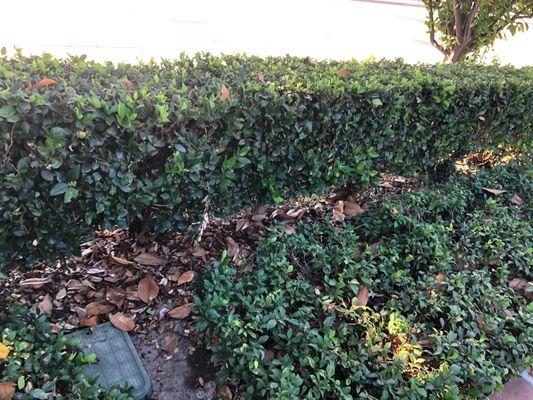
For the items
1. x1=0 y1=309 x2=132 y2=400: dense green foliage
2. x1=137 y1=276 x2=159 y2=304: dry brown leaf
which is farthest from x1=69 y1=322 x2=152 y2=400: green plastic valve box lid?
x1=137 y1=276 x2=159 y2=304: dry brown leaf

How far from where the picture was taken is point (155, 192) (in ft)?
7.52

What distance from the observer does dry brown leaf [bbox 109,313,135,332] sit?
2336 mm

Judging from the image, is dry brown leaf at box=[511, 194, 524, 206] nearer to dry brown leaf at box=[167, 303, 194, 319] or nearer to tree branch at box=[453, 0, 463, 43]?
tree branch at box=[453, 0, 463, 43]

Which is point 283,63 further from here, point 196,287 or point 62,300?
point 62,300

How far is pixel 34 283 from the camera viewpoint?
2.48 m

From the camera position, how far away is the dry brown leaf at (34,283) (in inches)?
96.9

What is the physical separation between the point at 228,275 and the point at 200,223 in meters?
0.43

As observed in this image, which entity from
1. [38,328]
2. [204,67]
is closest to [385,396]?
[38,328]

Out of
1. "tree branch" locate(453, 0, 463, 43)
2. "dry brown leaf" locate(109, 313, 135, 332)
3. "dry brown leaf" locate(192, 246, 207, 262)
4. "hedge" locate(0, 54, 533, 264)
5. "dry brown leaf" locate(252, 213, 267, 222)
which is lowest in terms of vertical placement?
"dry brown leaf" locate(109, 313, 135, 332)

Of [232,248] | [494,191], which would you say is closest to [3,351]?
[232,248]

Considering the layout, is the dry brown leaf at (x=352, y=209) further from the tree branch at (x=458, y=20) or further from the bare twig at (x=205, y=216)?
the tree branch at (x=458, y=20)

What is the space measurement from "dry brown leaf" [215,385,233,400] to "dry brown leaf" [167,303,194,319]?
1.64 feet

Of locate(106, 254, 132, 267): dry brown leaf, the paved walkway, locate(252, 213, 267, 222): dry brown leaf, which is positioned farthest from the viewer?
the paved walkway

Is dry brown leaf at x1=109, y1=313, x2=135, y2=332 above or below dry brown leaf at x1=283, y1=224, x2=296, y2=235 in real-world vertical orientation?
below
